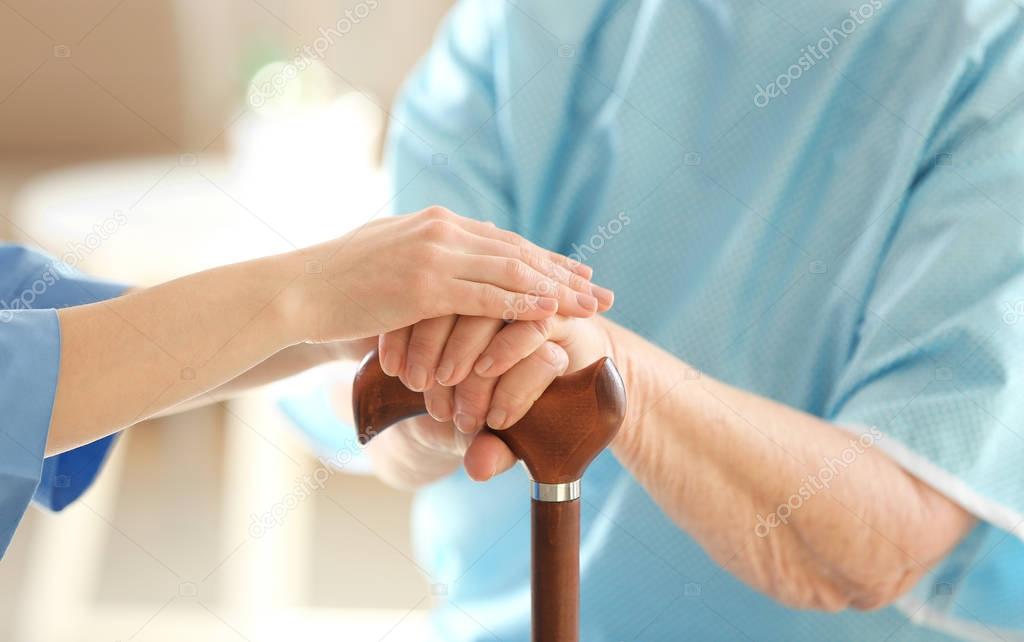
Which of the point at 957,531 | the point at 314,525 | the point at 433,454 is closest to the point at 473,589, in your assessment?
the point at 433,454

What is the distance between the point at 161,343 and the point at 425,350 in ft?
0.55

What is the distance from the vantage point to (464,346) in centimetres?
75

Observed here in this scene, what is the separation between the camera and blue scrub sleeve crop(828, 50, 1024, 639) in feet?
2.68

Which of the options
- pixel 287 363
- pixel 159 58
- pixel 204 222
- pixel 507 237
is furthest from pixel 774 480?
pixel 159 58

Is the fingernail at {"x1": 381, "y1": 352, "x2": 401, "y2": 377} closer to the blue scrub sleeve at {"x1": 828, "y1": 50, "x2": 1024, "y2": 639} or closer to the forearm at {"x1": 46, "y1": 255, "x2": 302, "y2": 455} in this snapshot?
the forearm at {"x1": 46, "y1": 255, "x2": 302, "y2": 455}

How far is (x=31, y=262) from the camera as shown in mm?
840

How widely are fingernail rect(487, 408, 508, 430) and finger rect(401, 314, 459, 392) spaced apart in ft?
0.17

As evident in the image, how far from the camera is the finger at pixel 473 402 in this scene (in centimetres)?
74

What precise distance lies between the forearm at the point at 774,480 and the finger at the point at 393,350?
0.55ft

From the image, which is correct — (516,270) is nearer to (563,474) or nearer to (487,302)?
(487,302)

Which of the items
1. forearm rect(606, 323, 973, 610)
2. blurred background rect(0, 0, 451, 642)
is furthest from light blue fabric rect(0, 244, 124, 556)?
blurred background rect(0, 0, 451, 642)

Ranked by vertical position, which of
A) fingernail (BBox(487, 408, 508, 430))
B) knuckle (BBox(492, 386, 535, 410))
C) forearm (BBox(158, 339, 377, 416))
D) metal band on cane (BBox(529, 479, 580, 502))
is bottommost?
forearm (BBox(158, 339, 377, 416))

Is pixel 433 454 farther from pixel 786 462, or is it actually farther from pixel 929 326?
pixel 929 326

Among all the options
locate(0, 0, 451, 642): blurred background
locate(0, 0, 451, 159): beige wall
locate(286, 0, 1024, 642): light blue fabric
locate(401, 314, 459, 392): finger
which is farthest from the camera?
locate(0, 0, 451, 159): beige wall
